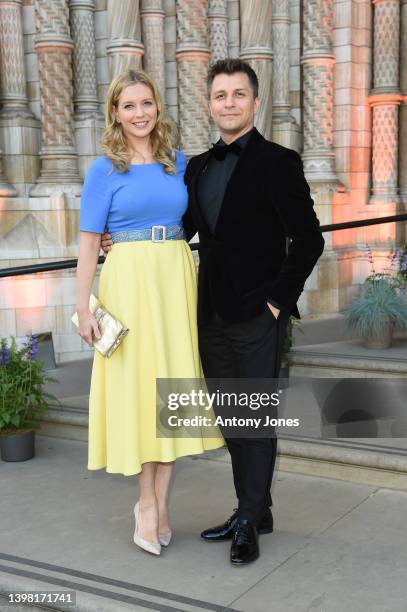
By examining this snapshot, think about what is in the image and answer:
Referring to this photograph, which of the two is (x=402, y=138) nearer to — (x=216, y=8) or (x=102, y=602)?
(x=216, y=8)

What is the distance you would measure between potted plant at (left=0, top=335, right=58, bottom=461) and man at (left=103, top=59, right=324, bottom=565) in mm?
1640

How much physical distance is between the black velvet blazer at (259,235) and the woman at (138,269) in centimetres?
12

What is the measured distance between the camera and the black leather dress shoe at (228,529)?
9.93 ft

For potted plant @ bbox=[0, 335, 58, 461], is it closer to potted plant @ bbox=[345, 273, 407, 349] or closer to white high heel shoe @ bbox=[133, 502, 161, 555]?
white high heel shoe @ bbox=[133, 502, 161, 555]

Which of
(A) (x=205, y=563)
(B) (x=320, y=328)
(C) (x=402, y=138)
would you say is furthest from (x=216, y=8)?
(A) (x=205, y=563)

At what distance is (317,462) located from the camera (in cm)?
371

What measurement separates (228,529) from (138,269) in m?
1.10

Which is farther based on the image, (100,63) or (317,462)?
(100,63)

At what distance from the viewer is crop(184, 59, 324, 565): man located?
8.68ft

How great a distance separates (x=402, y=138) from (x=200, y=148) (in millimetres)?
2323

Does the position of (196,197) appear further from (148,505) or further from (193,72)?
(193,72)

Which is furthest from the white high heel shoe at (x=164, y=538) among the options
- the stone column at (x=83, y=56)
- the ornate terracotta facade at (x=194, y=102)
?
the stone column at (x=83, y=56)

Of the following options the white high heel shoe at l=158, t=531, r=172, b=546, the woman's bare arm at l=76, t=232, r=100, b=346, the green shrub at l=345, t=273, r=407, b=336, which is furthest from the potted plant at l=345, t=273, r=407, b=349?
the woman's bare arm at l=76, t=232, r=100, b=346

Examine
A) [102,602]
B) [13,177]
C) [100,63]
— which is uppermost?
[100,63]
